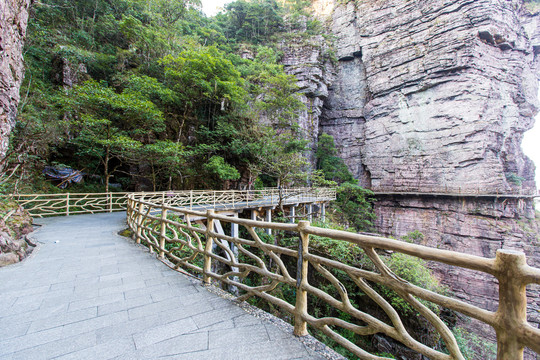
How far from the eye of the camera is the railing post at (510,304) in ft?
2.87

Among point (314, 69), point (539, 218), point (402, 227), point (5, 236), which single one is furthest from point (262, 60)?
point (539, 218)

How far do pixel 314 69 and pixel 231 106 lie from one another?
441 inches

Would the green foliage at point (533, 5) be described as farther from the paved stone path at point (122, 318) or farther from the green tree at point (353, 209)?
the paved stone path at point (122, 318)

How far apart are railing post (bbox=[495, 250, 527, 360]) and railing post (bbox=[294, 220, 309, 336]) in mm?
1068

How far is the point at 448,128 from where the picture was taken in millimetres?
16469

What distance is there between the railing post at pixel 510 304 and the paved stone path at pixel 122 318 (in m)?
1.02

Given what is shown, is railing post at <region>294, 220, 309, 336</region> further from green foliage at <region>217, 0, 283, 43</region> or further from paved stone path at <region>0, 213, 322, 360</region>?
green foliage at <region>217, 0, 283, 43</region>

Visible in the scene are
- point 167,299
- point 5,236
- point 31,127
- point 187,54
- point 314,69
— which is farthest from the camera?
point 314,69

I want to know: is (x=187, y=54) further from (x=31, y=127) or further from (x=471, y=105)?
(x=471, y=105)

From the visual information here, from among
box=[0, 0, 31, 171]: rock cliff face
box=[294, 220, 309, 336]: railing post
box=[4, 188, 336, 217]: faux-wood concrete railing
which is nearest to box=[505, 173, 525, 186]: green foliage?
box=[4, 188, 336, 217]: faux-wood concrete railing

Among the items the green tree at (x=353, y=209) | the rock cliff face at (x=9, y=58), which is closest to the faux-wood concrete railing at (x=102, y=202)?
the rock cliff face at (x=9, y=58)

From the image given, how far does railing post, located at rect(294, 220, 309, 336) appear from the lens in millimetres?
1638

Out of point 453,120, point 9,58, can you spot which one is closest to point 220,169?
point 9,58

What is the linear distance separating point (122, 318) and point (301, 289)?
1.73 m
